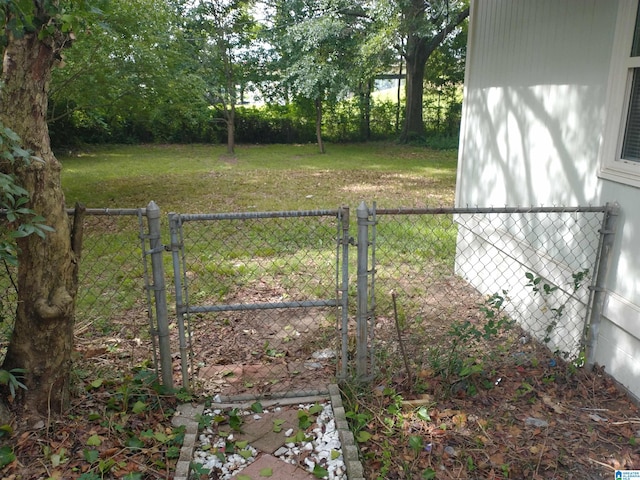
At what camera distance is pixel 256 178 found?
1259cm

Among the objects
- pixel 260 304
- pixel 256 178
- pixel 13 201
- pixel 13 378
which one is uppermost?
pixel 13 201

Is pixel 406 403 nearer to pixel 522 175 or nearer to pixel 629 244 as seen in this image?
pixel 629 244

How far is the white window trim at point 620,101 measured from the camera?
3186 millimetres

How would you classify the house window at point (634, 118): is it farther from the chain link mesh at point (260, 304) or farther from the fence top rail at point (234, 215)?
the chain link mesh at point (260, 304)

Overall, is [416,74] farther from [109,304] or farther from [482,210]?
[482,210]

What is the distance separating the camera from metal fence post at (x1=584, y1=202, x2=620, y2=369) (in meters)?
3.35

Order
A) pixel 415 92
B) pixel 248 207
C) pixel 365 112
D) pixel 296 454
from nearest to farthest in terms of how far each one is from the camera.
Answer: pixel 296 454, pixel 248 207, pixel 415 92, pixel 365 112

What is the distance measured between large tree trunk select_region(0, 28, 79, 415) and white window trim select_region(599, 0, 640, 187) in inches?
128

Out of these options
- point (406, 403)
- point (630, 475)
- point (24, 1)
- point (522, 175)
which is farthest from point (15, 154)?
point (522, 175)

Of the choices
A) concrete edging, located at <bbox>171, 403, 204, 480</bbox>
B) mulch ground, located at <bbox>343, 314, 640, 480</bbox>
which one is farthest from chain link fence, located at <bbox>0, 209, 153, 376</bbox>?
mulch ground, located at <bbox>343, 314, 640, 480</bbox>

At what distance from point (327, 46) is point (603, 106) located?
1394 cm

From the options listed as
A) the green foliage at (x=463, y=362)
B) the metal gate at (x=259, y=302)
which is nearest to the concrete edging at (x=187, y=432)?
the metal gate at (x=259, y=302)

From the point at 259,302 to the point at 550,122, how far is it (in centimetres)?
302

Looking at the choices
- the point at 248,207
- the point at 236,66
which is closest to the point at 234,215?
the point at 248,207
